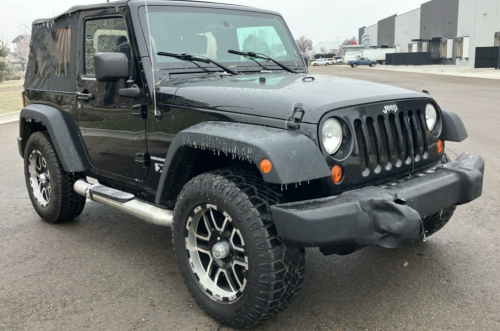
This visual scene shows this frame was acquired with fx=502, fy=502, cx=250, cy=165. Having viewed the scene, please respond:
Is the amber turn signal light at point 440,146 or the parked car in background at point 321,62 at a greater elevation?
the amber turn signal light at point 440,146

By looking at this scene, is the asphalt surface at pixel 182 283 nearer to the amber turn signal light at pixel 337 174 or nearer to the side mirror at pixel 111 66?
the amber turn signal light at pixel 337 174

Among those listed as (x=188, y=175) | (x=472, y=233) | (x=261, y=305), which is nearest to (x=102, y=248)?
(x=188, y=175)

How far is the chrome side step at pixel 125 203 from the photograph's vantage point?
3457mm

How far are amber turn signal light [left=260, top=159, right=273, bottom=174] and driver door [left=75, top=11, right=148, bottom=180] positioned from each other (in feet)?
4.52

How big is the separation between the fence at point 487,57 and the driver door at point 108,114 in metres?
38.1

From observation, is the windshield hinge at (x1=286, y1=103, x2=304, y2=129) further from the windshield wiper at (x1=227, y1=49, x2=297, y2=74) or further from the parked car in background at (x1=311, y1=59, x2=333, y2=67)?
the parked car in background at (x1=311, y1=59, x2=333, y2=67)

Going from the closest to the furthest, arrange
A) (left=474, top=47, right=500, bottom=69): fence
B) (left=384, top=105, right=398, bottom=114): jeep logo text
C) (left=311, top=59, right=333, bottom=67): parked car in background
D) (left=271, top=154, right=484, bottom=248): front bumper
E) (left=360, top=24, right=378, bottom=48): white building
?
1. (left=271, top=154, right=484, bottom=248): front bumper
2. (left=384, top=105, right=398, bottom=114): jeep logo text
3. (left=474, top=47, right=500, bottom=69): fence
4. (left=311, top=59, right=333, bottom=67): parked car in background
5. (left=360, top=24, right=378, bottom=48): white building

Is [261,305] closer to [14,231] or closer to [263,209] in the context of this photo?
[263,209]

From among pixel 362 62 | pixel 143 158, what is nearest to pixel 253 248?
pixel 143 158

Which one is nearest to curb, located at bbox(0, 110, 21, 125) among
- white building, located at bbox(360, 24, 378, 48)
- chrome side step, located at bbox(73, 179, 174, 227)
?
chrome side step, located at bbox(73, 179, 174, 227)

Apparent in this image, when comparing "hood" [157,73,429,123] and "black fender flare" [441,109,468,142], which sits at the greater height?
"hood" [157,73,429,123]

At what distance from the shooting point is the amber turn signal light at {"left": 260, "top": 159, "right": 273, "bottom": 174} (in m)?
2.59

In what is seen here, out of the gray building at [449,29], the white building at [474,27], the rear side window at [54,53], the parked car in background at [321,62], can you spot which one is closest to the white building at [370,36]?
the gray building at [449,29]

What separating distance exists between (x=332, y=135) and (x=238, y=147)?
21.4 inches
